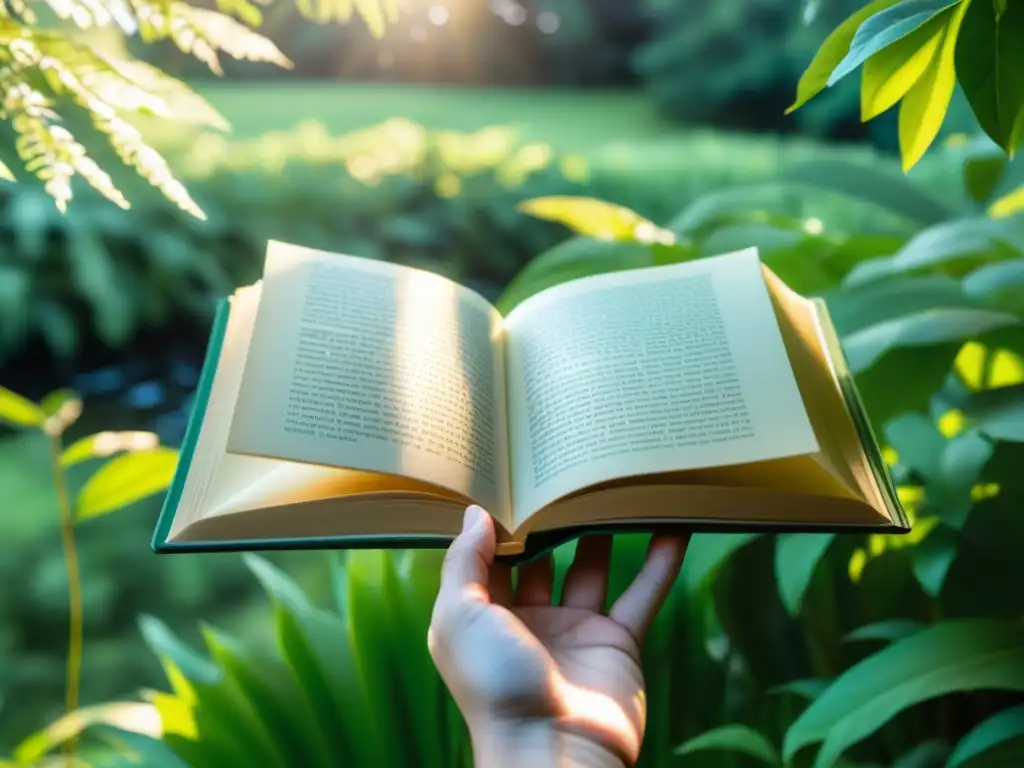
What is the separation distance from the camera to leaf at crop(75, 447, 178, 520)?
2.80ft

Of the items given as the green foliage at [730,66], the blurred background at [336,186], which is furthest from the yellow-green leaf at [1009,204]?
the green foliage at [730,66]

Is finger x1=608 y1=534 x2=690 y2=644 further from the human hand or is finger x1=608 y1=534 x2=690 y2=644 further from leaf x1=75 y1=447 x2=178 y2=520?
leaf x1=75 y1=447 x2=178 y2=520

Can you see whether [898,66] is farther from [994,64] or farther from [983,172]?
[983,172]

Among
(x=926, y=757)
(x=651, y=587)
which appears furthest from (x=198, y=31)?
(x=926, y=757)

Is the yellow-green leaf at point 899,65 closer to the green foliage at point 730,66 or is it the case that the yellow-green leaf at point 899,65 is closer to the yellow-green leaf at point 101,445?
the yellow-green leaf at point 101,445

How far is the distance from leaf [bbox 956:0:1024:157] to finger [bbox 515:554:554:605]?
37cm

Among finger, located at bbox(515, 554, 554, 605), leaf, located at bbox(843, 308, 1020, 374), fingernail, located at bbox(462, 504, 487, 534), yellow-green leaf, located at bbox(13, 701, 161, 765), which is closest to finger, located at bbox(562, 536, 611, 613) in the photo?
finger, located at bbox(515, 554, 554, 605)

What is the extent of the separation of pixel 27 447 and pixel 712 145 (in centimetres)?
178

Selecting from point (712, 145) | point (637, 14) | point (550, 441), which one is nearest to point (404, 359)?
point (550, 441)

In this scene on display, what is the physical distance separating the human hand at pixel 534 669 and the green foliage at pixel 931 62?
32cm

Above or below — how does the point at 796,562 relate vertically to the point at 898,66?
below

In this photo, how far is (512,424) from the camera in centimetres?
63

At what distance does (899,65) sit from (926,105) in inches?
1.3

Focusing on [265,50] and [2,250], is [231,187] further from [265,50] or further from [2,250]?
[265,50]
